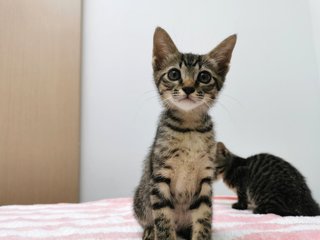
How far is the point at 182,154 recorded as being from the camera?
2.94 ft

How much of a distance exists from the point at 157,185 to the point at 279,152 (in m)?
1.52

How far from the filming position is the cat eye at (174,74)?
0.95m

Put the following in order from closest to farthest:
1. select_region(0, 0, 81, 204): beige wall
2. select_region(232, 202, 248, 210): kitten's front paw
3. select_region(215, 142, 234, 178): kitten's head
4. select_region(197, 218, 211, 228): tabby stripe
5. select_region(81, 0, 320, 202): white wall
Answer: select_region(197, 218, 211, 228): tabby stripe → select_region(232, 202, 248, 210): kitten's front paw → select_region(215, 142, 234, 178): kitten's head → select_region(0, 0, 81, 204): beige wall → select_region(81, 0, 320, 202): white wall

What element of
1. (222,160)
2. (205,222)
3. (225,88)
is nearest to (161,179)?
(205,222)

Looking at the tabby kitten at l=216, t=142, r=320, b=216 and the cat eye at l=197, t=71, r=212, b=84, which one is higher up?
the cat eye at l=197, t=71, r=212, b=84

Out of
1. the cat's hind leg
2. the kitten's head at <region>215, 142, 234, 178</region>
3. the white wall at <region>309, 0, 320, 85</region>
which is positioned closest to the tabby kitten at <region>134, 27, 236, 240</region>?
the cat's hind leg

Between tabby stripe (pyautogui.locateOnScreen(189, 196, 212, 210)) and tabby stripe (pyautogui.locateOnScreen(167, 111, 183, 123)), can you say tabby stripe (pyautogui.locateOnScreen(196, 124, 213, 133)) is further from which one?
tabby stripe (pyautogui.locateOnScreen(189, 196, 212, 210))

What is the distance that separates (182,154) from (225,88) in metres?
1.44

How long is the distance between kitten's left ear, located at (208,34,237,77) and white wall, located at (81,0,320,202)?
121cm

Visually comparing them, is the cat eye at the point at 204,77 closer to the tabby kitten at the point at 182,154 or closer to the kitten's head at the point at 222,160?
the tabby kitten at the point at 182,154

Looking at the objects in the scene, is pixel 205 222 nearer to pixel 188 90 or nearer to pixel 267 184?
pixel 188 90

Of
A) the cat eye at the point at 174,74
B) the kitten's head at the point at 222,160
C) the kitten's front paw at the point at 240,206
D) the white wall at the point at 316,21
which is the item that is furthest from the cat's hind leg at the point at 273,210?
the white wall at the point at 316,21

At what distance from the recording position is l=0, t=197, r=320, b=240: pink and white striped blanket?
935 millimetres

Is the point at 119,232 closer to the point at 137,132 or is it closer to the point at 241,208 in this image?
the point at 241,208
